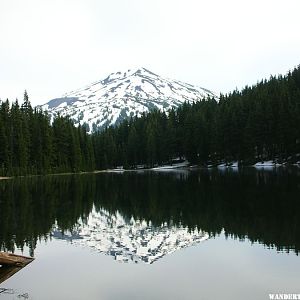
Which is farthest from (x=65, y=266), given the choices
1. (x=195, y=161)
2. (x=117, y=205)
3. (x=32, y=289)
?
(x=195, y=161)

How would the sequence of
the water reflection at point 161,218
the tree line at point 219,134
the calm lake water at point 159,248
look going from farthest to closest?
the tree line at point 219,134, the water reflection at point 161,218, the calm lake water at point 159,248

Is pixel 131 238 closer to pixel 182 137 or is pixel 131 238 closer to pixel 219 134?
pixel 219 134

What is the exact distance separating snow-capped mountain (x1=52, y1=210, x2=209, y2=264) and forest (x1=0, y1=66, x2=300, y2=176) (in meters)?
73.7

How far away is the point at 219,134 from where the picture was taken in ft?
384

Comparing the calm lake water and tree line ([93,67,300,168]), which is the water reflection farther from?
tree line ([93,67,300,168])

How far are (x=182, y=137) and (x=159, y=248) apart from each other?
118483 millimetres

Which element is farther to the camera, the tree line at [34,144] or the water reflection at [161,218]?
the tree line at [34,144]

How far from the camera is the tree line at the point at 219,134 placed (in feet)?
332

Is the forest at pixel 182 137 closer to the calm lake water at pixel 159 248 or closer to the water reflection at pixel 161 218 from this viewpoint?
the water reflection at pixel 161 218

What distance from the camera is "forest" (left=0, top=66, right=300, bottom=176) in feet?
323

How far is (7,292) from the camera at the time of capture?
→ 12227 mm

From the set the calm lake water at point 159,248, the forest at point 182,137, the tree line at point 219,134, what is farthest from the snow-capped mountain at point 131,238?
the tree line at point 219,134

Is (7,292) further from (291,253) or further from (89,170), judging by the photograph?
(89,170)

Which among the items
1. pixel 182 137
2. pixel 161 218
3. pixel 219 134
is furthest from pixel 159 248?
pixel 182 137
